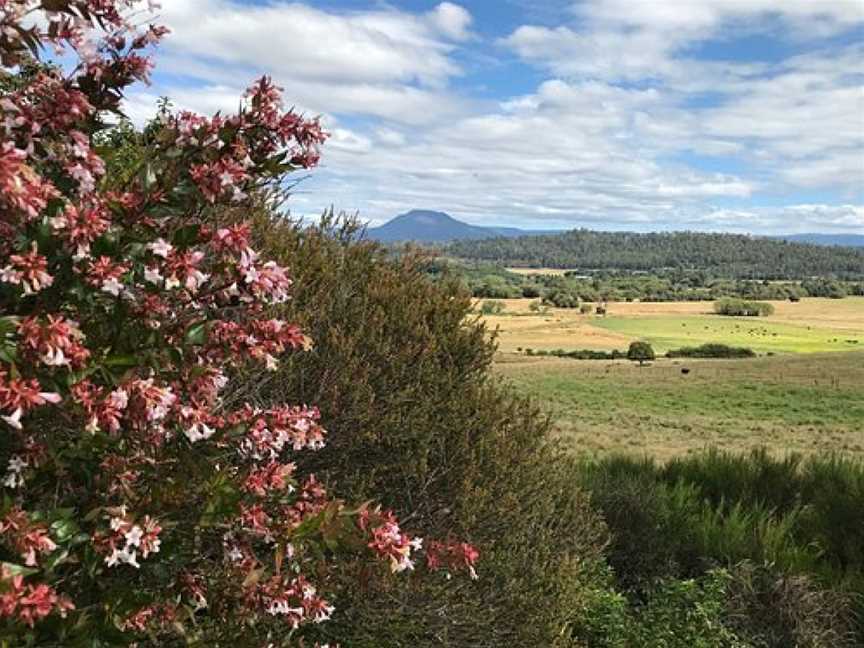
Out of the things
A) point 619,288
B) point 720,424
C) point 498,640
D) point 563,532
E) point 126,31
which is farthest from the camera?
point 619,288

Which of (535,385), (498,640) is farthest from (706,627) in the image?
(535,385)

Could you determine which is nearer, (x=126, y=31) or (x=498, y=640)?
(x=126, y=31)

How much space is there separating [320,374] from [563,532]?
6.95ft

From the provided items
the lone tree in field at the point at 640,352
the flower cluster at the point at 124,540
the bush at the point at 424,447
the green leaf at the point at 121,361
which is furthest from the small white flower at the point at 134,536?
the lone tree in field at the point at 640,352

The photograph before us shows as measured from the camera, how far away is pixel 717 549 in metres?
8.08

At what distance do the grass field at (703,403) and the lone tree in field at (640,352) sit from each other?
14.9 feet

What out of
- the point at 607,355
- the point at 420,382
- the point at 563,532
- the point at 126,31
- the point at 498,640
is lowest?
the point at 607,355

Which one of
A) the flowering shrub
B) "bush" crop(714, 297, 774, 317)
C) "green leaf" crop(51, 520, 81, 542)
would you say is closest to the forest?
"bush" crop(714, 297, 774, 317)

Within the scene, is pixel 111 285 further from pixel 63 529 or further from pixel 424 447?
pixel 424 447

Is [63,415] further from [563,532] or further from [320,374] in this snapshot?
[563,532]

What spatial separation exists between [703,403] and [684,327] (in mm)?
61789

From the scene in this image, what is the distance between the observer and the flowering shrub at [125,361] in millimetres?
1965

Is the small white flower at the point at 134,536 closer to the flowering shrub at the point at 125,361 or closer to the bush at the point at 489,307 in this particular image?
the flowering shrub at the point at 125,361

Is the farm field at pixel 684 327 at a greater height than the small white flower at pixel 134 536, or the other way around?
the small white flower at pixel 134 536
